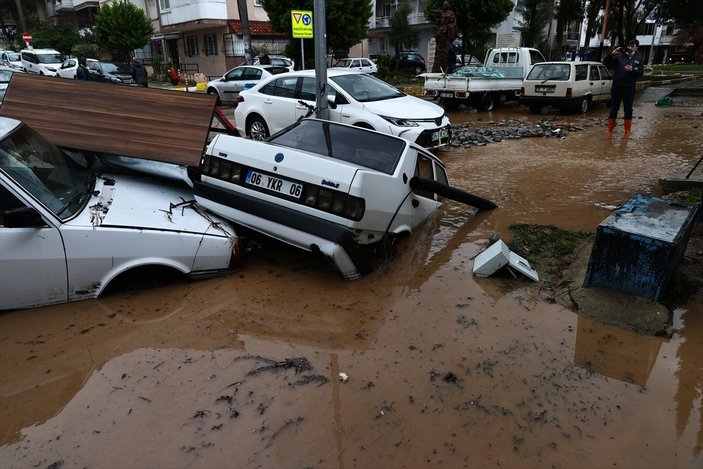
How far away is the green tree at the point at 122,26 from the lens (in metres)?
31.7

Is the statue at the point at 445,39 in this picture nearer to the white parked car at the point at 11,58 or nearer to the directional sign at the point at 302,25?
the directional sign at the point at 302,25

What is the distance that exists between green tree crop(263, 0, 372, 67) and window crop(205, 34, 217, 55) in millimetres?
10988

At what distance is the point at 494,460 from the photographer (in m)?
2.52

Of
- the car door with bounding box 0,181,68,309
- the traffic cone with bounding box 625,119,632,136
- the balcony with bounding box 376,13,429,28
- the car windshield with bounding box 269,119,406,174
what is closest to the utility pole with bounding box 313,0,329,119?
the car windshield with bounding box 269,119,406,174

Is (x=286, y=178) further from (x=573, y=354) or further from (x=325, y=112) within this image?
(x=325, y=112)

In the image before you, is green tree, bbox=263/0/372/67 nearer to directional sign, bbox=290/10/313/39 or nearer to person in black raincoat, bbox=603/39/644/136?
directional sign, bbox=290/10/313/39

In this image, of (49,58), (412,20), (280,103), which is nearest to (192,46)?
(49,58)

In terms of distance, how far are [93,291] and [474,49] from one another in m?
29.0

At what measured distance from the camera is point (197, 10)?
30547 mm

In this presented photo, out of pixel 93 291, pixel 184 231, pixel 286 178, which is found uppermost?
pixel 286 178

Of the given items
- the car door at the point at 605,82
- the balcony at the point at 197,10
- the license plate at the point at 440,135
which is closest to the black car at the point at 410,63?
the balcony at the point at 197,10

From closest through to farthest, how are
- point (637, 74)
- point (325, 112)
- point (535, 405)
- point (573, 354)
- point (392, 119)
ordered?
point (535, 405) < point (573, 354) < point (325, 112) < point (392, 119) < point (637, 74)

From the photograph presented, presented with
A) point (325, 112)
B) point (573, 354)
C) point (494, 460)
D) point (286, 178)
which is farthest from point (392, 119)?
point (494, 460)

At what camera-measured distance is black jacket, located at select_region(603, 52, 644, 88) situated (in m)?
10.2
